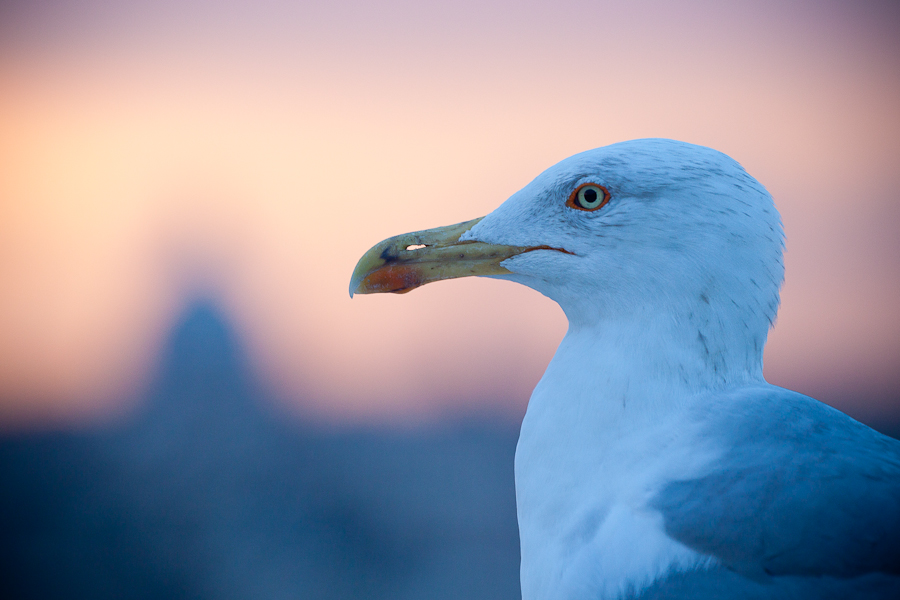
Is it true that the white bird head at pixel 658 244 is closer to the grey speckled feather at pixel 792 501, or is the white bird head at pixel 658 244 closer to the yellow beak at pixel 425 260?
the yellow beak at pixel 425 260

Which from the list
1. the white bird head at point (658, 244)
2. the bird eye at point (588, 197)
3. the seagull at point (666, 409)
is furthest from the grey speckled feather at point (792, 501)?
the bird eye at point (588, 197)

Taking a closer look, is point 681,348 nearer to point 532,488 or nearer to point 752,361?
point 752,361

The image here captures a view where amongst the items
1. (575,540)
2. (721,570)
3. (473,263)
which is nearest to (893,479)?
(721,570)

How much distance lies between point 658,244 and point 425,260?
1.41 ft

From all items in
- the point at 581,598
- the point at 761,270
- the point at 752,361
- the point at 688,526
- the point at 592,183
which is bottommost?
the point at 581,598

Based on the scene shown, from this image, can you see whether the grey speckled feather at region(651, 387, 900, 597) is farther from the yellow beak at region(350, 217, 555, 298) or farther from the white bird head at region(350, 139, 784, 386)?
the yellow beak at region(350, 217, 555, 298)

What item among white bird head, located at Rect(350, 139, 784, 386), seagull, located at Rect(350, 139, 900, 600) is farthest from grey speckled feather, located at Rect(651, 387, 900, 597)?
white bird head, located at Rect(350, 139, 784, 386)

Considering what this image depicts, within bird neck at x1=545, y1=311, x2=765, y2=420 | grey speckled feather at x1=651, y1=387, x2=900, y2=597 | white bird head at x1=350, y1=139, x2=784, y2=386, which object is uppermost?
white bird head at x1=350, y1=139, x2=784, y2=386

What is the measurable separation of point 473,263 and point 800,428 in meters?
0.61

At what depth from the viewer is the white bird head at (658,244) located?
1.00 metres

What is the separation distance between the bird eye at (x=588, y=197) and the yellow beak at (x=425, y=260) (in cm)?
10

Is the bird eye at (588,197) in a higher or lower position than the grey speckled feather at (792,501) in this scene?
higher

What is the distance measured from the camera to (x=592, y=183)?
106 cm

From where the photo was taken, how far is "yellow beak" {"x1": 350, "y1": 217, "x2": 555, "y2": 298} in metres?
1.14
